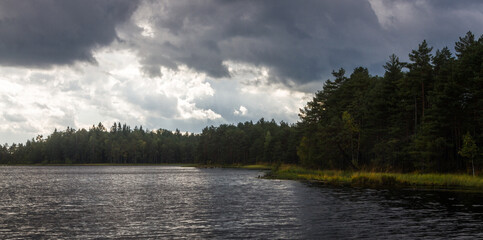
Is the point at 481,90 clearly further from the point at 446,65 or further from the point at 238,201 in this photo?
the point at 238,201

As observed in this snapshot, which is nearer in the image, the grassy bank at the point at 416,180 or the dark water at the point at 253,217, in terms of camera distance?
the dark water at the point at 253,217

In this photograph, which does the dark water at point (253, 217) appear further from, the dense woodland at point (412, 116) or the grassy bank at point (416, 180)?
the dense woodland at point (412, 116)

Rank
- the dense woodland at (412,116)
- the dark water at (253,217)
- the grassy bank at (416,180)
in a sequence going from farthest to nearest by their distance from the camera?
1. the dense woodland at (412,116)
2. the grassy bank at (416,180)
3. the dark water at (253,217)

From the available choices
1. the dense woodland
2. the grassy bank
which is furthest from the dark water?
the dense woodland

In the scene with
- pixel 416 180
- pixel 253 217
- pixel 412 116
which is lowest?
pixel 253 217

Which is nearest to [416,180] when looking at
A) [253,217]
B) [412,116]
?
[412,116]

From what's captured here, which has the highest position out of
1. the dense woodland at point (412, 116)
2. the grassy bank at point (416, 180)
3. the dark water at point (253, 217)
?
the dense woodland at point (412, 116)

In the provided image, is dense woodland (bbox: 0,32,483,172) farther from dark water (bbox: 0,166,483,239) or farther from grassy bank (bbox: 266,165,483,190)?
dark water (bbox: 0,166,483,239)

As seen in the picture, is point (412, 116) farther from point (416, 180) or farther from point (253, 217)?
point (253, 217)

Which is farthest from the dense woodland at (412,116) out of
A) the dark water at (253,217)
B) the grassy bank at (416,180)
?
the dark water at (253,217)

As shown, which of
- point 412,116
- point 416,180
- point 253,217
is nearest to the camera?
point 253,217

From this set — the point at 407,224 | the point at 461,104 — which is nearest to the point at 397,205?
the point at 407,224

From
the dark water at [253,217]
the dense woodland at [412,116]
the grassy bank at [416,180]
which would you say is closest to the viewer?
the dark water at [253,217]

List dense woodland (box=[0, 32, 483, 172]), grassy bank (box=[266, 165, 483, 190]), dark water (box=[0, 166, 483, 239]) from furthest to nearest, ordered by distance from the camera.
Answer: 1. dense woodland (box=[0, 32, 483, 172])
2. grassy bank (box=[266, 165, 483, 190])
3. dark water (box=[0, 166, 483, 239])
